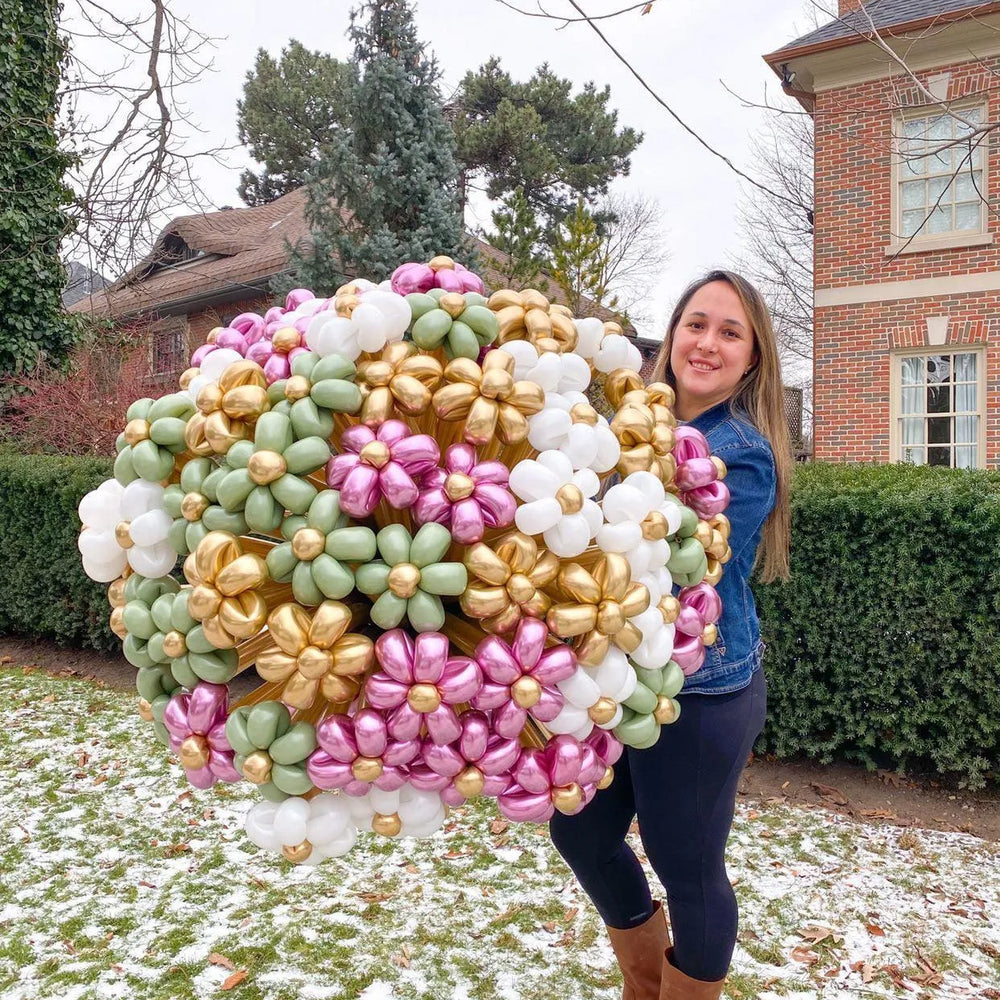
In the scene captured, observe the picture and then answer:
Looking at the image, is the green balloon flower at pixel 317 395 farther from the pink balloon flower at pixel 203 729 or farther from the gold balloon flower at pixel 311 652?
the pink balloon flower at pixel 203 729

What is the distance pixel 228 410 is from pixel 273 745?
0.46m

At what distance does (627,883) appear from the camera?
1960 millimetres

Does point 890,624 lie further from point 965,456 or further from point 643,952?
point 965,456

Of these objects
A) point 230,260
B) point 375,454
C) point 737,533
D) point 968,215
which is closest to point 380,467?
point 375,454

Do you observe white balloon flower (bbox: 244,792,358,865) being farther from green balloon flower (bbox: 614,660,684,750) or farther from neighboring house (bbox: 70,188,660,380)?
neighboring house (bbox: 70,188,660,380)

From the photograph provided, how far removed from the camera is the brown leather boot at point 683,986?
1774 mm

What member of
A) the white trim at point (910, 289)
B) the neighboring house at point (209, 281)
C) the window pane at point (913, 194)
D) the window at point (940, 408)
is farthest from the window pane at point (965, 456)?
the neighboring house at point (209, 281)

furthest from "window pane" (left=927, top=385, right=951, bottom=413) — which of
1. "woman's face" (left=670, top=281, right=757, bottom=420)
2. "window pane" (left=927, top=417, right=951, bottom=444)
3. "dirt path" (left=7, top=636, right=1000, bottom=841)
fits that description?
"woman's face" (left=670, top=281, right=757, bottom=420)

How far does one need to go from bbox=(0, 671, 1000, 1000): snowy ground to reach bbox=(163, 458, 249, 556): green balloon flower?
2000mm

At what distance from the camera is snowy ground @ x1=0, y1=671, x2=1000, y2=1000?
8.48 feet

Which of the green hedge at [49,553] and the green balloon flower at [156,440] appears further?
the green hedge at [49,553]

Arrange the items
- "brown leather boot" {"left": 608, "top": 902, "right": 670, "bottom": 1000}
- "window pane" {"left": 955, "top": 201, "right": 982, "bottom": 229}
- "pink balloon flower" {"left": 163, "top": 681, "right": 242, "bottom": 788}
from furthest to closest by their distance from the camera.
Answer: "window pane" {"left": 955, "top": 201, "right": 982, "bottom": 229} → "brown leather boot" {"left": 608, "top": 902, "right": 670, "bottom": 1000} → "pink balloon flower" {"left": 163, "top": 681, "right": 242, "bottom": 788}

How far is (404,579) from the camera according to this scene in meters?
1.04

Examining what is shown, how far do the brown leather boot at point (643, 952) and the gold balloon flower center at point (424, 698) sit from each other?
131 cm
